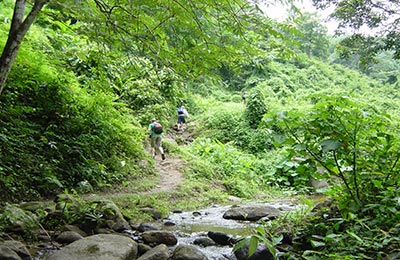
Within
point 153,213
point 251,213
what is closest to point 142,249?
point 153,213

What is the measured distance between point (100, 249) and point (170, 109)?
41.7 feet

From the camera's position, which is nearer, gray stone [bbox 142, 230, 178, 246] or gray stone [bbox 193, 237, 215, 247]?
gray stone [bbox 142, 230, 178, 246]

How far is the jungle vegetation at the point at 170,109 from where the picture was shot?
379 cm

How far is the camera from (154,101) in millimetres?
15625

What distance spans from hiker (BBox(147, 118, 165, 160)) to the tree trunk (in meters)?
8.85

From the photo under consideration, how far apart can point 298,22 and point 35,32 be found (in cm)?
793

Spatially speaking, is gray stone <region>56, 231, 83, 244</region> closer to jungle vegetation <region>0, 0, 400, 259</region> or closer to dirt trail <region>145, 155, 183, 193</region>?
jungle vegetation <region>0, 0, 400, 259</region>

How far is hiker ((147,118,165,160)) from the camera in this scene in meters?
12.2

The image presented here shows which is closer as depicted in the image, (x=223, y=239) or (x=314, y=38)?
(x=223, y=239)

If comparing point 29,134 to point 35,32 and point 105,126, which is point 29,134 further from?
point 35,32

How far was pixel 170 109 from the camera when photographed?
16.7 m

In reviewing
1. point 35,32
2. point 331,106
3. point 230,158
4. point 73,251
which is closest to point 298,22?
point 331,106

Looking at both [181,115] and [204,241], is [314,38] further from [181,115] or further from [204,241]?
[204,241]

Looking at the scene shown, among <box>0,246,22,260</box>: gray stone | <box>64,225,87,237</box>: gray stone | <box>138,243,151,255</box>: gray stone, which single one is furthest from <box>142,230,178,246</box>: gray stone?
<box>0,246,22,260</box>: gray stone
